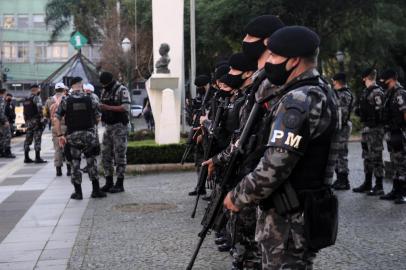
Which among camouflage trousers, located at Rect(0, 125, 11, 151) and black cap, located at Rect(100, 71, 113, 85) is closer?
black cap, located at Rect(100, 71, 113, 85)

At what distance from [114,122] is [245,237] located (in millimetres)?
5837

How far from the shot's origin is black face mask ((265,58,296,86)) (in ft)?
11.3

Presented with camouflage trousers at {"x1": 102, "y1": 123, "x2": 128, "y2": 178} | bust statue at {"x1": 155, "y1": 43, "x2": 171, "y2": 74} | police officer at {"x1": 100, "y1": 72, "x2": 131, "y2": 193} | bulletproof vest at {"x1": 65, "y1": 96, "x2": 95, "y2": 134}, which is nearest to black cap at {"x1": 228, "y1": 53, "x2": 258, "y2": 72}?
bulletproof vest at {"x1": 65, "y1": 96, "x2": 95, "y2": 134}

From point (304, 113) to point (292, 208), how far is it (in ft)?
1.71

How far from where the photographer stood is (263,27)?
4723 millimetres

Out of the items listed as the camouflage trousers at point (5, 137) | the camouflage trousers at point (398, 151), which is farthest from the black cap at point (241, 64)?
the camouflage trousers at point (5, 137)

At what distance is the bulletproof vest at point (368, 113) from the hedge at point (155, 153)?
451 cm

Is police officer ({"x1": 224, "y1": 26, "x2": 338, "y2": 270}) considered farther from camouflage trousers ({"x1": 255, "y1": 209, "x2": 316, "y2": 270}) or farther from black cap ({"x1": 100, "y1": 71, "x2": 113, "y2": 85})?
black cap ({"x1": 100, "y1": 71, "x2": 113, "y2": 85})

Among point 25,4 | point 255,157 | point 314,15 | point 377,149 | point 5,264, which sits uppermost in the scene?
point 25,4

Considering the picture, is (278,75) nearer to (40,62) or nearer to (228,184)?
(228,184)

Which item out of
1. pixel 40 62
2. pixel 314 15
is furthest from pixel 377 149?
pixel 40 62

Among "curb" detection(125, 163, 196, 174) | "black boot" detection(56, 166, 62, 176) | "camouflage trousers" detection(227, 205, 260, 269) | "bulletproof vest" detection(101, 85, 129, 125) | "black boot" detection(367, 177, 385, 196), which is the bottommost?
"black boot" detection(56, 166, 62, 176)

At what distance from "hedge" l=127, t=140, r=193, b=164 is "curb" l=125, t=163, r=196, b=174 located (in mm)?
168

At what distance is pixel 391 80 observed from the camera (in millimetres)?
9008
